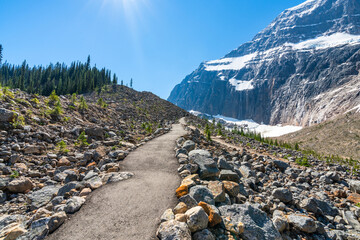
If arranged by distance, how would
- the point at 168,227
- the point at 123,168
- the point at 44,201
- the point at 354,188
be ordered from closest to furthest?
the point at 168,227, the point at 44,201, the point at 123,168, the point at 354,188

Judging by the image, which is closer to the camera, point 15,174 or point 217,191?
point 217,191

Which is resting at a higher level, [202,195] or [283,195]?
[202,195]

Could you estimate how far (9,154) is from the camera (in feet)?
25.5

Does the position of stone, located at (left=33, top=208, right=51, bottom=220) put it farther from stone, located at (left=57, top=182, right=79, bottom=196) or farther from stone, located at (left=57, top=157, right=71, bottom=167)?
stone, located at (left=57, top=157, right=71, bottom=167)

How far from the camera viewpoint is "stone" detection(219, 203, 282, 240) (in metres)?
4.51

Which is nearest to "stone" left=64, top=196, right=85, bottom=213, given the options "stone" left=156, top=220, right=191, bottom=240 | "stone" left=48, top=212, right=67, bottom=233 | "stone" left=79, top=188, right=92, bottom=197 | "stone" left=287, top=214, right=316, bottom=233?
"stone" left=48, top=212, right=67, bottom=233

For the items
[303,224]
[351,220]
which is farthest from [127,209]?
[351,220]

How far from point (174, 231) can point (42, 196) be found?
17.5ft

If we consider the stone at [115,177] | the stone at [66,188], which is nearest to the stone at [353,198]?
the stone at [115,177]

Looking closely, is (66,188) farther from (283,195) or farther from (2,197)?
(283,195)

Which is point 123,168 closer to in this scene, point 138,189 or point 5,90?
point 138,189

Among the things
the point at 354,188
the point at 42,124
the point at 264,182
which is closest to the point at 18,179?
the point at 42,124

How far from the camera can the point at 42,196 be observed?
6.13 m

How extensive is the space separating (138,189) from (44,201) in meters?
3.14
